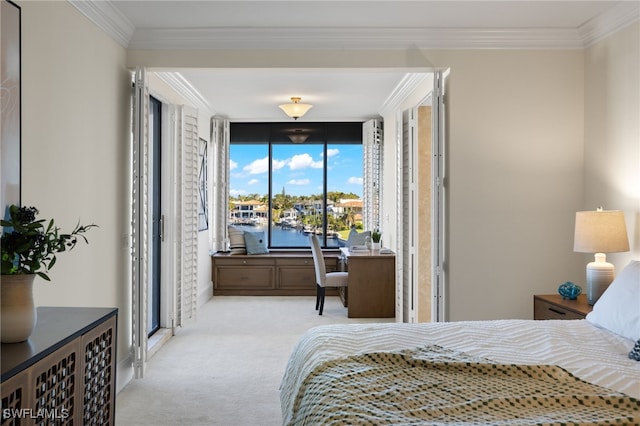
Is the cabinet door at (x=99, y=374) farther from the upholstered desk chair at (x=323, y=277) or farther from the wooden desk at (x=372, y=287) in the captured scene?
the upholstered desk chair at (x=323, y=277)

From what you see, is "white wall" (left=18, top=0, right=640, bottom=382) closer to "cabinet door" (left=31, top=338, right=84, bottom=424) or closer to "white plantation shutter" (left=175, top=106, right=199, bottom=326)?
"white plantation shutter" (left=175, top=106, right=199, bottom=326)

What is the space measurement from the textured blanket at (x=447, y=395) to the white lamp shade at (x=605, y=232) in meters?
1.50

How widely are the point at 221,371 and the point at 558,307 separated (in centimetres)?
258

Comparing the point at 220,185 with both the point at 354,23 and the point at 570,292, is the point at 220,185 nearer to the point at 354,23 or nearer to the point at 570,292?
the point at 354,23

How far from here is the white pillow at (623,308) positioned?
8.52 ft

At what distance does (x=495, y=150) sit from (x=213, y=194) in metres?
4.81

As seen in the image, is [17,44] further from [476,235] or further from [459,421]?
[476,235]

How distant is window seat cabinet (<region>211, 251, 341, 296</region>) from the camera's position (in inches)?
303

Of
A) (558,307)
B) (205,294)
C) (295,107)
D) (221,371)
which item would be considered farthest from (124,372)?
(295,107)

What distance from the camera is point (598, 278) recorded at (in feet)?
10.9

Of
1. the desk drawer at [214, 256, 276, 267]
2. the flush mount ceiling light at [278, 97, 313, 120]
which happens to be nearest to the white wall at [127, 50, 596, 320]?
the flush mount ceiling light at [278, 97, 313, 120]

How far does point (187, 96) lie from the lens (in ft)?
19.5

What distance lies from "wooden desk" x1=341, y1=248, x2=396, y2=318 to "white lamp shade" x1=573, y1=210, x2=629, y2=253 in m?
2.99

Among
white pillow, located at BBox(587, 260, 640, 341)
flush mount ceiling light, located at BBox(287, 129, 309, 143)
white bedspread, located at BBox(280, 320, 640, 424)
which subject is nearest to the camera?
white bedspread, located at BBox(280, 320, 640, 424)
